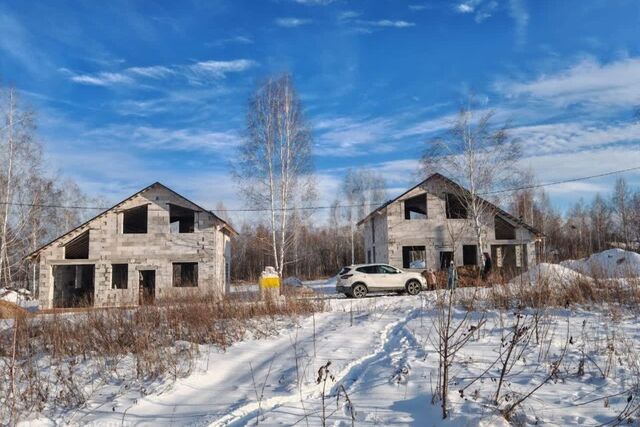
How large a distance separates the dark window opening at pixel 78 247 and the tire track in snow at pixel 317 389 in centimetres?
2190

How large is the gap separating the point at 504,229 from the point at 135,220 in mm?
23559

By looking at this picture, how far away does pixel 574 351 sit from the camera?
22.7 feet

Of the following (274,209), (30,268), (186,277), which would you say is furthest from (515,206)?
(30,268)

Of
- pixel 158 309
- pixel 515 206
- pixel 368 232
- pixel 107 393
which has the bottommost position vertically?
pixel 107 393

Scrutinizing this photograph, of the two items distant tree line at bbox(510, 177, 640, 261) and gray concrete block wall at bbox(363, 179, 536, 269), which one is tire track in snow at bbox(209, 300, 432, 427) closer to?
gray concrete block wall at bbox(363, 179, 536, 269)

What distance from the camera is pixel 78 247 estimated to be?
2769 centimetres

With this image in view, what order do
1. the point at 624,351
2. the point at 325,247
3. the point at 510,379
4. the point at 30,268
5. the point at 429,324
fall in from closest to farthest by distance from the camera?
the point at 510,379 < the point at 624,351 < the point at 429,324 < the point at 30,268 < the point at 325,247

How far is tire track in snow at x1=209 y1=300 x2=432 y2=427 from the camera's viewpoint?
4758mm

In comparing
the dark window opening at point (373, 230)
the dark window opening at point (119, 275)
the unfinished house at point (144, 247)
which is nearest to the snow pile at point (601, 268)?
the unfinished house at point (144, 247)

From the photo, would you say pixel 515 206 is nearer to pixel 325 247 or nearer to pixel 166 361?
pixel 325 247

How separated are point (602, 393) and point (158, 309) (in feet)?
26.6

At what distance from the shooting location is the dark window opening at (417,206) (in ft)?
97.0

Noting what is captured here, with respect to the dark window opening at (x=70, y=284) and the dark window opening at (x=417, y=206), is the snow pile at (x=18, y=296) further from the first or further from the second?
the dark window opening at (x=417, y=206)

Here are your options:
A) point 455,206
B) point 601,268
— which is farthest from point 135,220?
point 601,268
